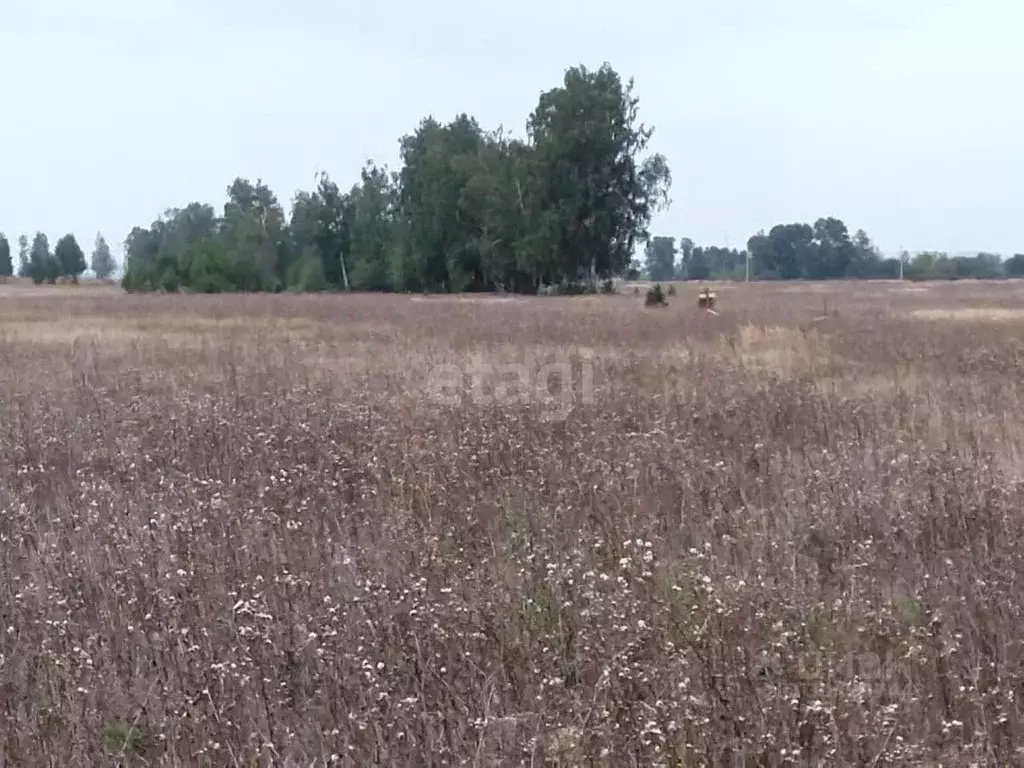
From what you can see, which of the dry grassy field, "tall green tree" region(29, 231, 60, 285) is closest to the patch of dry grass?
the dry grassy field

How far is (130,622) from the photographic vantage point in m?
3.54

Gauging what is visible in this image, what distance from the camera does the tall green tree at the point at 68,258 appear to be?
103312 mm

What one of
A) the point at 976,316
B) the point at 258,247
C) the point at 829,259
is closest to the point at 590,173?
the point at 976,316

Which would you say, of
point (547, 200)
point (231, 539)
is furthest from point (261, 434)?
point (547, 200)

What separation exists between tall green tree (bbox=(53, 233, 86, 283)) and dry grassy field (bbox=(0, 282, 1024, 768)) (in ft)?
346

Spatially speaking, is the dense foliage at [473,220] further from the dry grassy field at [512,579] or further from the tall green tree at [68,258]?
the dry grassy field at [512,579]

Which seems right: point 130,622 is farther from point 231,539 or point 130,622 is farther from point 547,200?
point 547,200

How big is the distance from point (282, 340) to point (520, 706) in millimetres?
12974

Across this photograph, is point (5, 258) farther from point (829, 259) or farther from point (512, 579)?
point (512, 579)

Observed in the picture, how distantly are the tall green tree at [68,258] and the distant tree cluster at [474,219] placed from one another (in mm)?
35694

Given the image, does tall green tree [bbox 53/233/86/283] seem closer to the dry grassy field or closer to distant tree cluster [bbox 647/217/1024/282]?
distant tree cluster [bbox 647/217/1024/282]

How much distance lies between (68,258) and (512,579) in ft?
368

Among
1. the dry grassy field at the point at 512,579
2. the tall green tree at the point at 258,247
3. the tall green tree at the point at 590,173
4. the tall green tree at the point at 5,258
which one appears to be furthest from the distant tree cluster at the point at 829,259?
the dry grassy field at the point at 512,579

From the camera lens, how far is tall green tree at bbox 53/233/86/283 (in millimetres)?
103312
